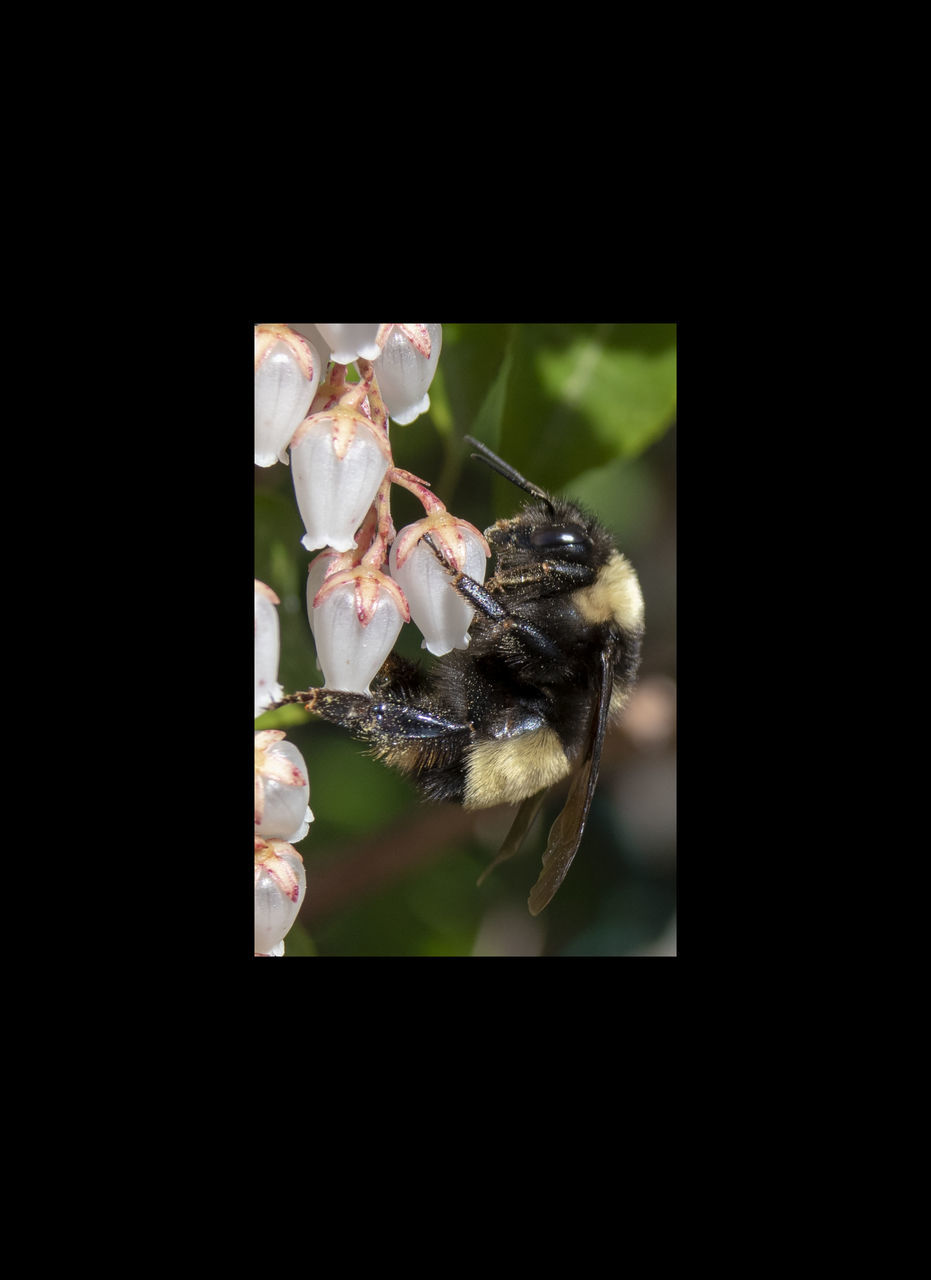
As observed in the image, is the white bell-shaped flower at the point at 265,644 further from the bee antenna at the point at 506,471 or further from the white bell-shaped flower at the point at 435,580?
the bee antenna at the point at 506,471

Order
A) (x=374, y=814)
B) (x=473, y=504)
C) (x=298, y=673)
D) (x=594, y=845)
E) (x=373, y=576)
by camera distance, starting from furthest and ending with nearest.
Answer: (x=594, y=845)
(x=374, y=814)
(x=473, y=504)
(x=298, y=673)
(x=373, y=576)

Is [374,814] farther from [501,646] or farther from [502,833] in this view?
[501,646]

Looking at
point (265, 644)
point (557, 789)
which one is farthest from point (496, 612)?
point (557, 789)

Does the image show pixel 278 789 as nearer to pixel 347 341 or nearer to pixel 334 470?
pixel 334 470

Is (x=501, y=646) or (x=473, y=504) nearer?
(x=501, y=646)

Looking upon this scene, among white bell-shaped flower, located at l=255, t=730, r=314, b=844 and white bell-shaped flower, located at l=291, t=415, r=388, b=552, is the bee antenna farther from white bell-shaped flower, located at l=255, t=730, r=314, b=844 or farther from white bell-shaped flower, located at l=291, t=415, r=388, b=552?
white bell-shaped flower, located at l=255, t=730, r=314, b=844

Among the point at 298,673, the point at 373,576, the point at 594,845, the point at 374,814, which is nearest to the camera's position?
the point at 373,576

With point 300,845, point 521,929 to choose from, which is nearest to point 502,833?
point 521,929
